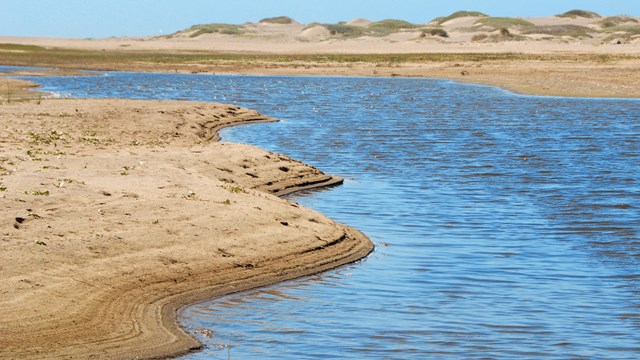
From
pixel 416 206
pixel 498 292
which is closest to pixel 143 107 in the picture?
pixel 416 206

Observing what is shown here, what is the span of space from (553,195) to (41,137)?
431 inches

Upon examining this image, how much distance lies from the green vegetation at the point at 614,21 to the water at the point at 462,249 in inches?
4836

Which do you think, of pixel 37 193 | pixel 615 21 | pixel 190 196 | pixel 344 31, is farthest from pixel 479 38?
pixel 37 193

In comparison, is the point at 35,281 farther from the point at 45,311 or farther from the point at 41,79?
the point at 41,79

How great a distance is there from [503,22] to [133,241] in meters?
156

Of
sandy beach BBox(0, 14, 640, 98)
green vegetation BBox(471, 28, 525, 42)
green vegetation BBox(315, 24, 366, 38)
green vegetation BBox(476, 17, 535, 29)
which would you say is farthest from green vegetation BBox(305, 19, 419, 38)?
green vegetation BBox(471, 28, 525, 42)

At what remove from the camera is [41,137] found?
2391 centimetres

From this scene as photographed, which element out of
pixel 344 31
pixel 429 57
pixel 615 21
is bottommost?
pixel 429 57

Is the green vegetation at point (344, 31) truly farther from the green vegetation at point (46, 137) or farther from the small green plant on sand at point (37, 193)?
the small green plant on sand at point (37, 193)

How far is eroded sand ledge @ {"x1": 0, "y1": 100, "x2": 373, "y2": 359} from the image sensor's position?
1155 cm

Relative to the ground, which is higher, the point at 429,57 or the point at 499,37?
the point at 499,37

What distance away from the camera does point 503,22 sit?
165625 millimetres

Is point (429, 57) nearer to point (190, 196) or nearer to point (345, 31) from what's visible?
point (345, 31)

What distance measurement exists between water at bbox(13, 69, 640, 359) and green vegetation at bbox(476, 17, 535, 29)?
12237 centimetres
